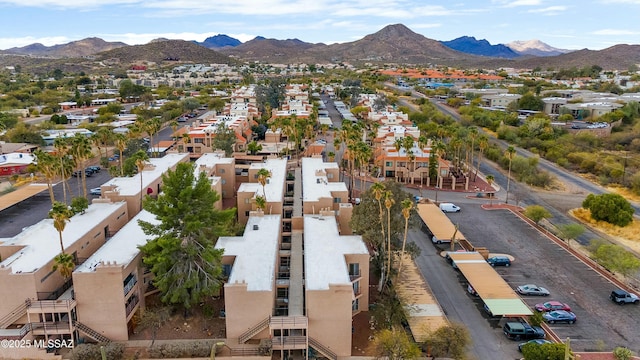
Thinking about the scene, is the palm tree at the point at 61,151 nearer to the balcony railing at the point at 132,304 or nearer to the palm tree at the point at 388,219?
the balcony railing at the point at 132,304

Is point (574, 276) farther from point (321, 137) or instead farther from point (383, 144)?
point (321, 137)

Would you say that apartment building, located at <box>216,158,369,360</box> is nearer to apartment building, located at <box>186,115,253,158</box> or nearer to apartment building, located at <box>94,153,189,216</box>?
apartment building, located at <box>94,153,189,216</box>

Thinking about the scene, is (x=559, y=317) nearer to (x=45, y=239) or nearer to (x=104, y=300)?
(x=104, y=300)

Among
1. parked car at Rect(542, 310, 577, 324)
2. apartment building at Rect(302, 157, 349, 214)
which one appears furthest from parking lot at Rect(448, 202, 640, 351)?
apartment building at Rect(302, 157, 349, 214)

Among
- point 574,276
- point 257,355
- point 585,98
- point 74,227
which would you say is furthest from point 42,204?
point 585,98

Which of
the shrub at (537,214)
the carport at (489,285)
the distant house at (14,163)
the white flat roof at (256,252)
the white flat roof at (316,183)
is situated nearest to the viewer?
the white flat roof at (256,252)

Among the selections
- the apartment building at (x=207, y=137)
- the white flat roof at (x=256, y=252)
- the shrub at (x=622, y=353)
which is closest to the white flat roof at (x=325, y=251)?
the white flat roof at (x=256, y=252)
